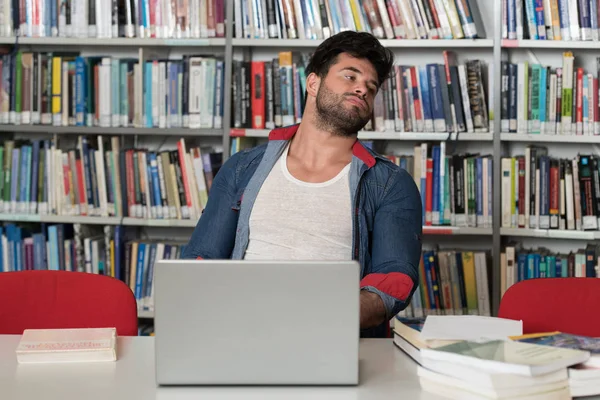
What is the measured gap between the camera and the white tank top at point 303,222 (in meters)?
2.08

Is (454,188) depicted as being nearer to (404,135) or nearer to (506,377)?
(404,135)

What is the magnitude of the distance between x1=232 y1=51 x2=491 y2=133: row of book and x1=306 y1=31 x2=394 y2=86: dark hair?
80 centimetres

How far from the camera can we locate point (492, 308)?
3.15 meters

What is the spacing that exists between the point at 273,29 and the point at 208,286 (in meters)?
2.12

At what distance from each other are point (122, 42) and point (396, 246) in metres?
1.75

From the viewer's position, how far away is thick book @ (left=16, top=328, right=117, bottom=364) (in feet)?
4.55

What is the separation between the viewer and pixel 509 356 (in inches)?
47.1

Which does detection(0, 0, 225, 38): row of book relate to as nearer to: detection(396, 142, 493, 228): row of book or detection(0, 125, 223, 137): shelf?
detection(0, 125, 223, 137): shelf

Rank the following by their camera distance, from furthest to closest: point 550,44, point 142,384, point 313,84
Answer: point 550,44, point 313,84, point 142,384

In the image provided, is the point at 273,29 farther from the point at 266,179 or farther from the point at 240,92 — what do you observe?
the point at 266,179

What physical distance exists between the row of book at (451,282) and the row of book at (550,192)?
0.21m

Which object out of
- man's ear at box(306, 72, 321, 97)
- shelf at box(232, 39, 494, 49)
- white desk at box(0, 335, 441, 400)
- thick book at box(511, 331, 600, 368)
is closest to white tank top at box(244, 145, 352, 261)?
man's ear at box(306, 72, 321, 97)

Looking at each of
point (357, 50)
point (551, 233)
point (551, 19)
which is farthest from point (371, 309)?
point (551, 19)

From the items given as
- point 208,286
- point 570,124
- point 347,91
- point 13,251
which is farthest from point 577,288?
point 13,251
